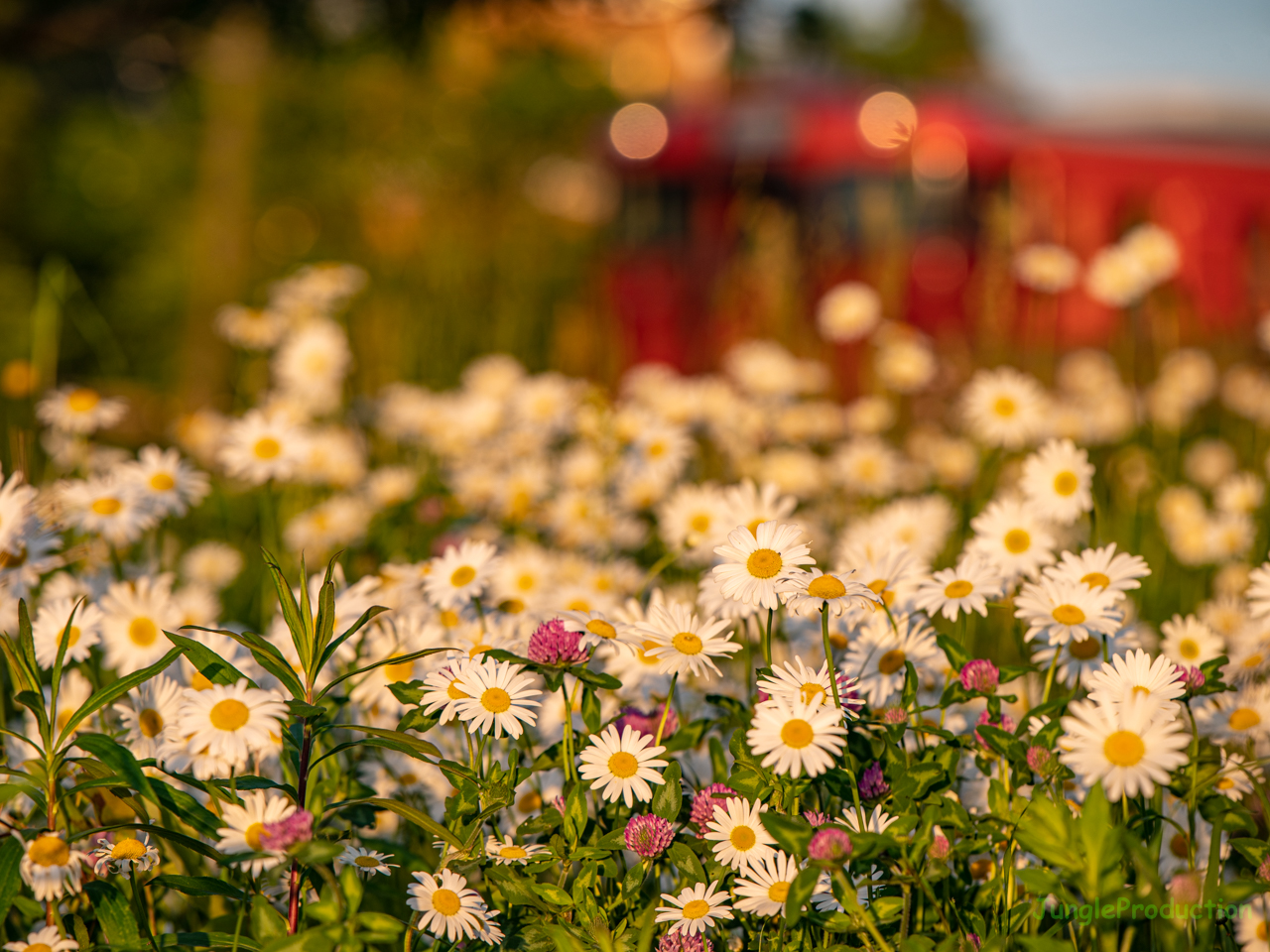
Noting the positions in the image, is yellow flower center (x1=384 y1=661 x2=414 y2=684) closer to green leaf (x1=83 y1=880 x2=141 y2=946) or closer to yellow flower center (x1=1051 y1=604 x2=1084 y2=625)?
green leaf (x1=83 y1=880 x2=141 y2=946)

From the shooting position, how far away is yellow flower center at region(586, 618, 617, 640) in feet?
4.40

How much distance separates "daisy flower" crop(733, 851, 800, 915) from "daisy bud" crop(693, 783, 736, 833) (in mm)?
74

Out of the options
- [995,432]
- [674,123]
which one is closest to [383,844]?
[995,432]

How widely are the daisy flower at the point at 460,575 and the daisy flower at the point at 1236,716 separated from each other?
3.26 ft

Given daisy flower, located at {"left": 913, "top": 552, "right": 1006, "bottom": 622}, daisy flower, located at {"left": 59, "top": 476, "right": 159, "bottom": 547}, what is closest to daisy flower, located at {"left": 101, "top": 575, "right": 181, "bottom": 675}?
daisy flower, located at {"left": 59, "top": 476, "right": 159, "bottom": 547}

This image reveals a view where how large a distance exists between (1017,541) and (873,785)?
21.5 inches

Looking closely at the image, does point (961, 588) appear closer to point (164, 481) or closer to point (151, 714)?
point (151, 714)

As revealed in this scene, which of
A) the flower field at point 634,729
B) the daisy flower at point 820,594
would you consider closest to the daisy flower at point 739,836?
the flower field at point 634,729

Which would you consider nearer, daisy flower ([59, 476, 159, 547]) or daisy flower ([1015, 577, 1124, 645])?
daisy flower ([1015, 577, 1124, 645])

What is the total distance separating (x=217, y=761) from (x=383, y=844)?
0.72ft

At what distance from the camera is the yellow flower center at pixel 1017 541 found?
1613 millimetres

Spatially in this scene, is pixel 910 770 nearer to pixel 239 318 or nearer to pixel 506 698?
pixel 506 698

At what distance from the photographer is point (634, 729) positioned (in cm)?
132

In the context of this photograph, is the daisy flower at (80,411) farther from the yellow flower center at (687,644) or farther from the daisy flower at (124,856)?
→ the yellow flower center at (687,644)
